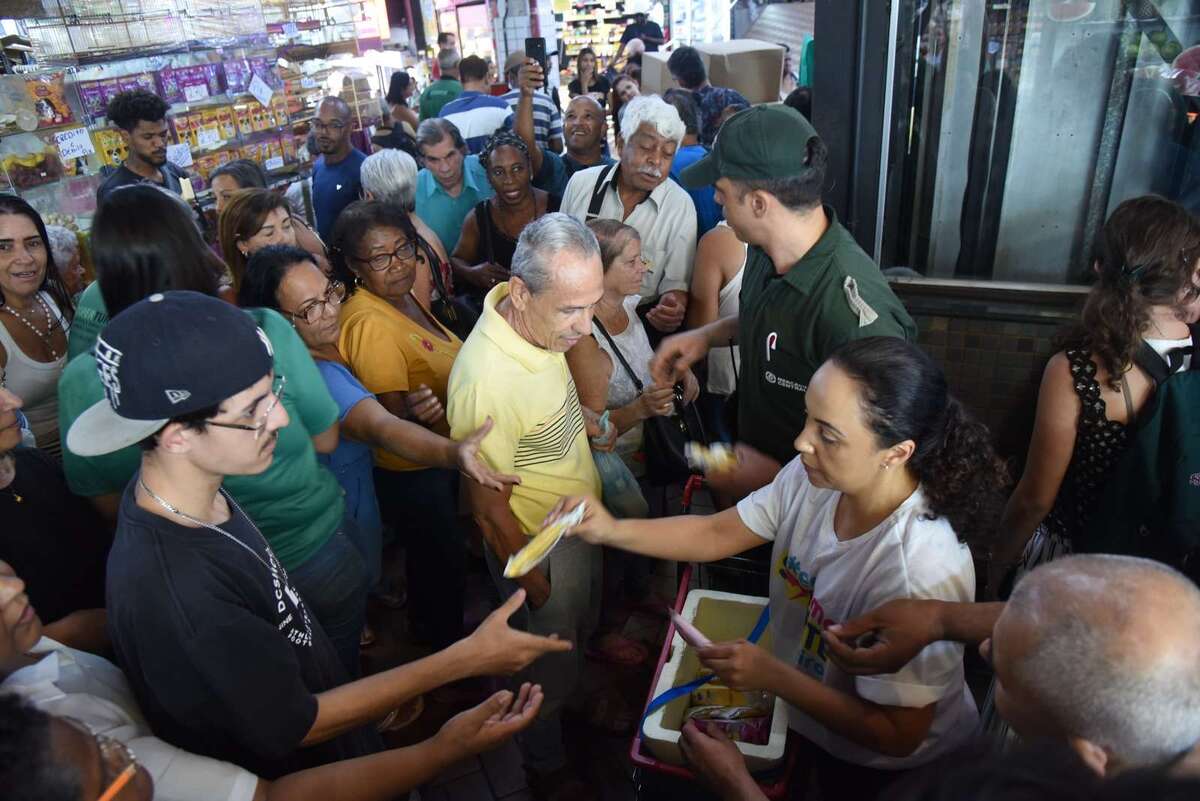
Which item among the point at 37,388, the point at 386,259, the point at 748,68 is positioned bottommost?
the point at 37,388

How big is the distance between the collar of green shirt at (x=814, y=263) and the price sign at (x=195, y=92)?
5059 millimetres

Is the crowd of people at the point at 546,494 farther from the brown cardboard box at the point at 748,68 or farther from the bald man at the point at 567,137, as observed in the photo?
the brown cardboard box at the point at 748,68

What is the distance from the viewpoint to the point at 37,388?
280 cm

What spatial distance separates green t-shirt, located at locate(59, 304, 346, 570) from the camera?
6.57 ft

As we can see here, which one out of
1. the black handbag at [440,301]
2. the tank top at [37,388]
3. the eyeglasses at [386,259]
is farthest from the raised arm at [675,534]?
the tank top at [37,388]

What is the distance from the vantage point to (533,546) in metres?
1.98

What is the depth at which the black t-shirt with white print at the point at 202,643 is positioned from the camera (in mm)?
1392

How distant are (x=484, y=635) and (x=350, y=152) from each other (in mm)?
4842

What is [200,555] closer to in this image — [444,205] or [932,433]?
[932,433]

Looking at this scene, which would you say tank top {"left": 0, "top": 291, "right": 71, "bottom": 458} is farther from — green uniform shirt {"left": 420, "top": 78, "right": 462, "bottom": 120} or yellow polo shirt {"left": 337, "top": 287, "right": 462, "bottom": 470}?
green uniform shirt {"left": 420, "top": 78, "right": 462, "bottom": 120}

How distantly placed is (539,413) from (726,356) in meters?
1.58

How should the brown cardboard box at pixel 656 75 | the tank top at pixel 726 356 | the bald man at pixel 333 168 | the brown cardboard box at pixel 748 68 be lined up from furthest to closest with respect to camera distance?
the brown cardboard box at pixel 656 75 < the brown cardboard box at pixel 748 68 < the bald man at pixel 333 168 < the tank top at pixel 726 356

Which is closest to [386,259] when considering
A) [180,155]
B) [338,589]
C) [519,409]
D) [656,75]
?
[519,409]

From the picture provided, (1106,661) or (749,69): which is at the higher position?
(749,69)
